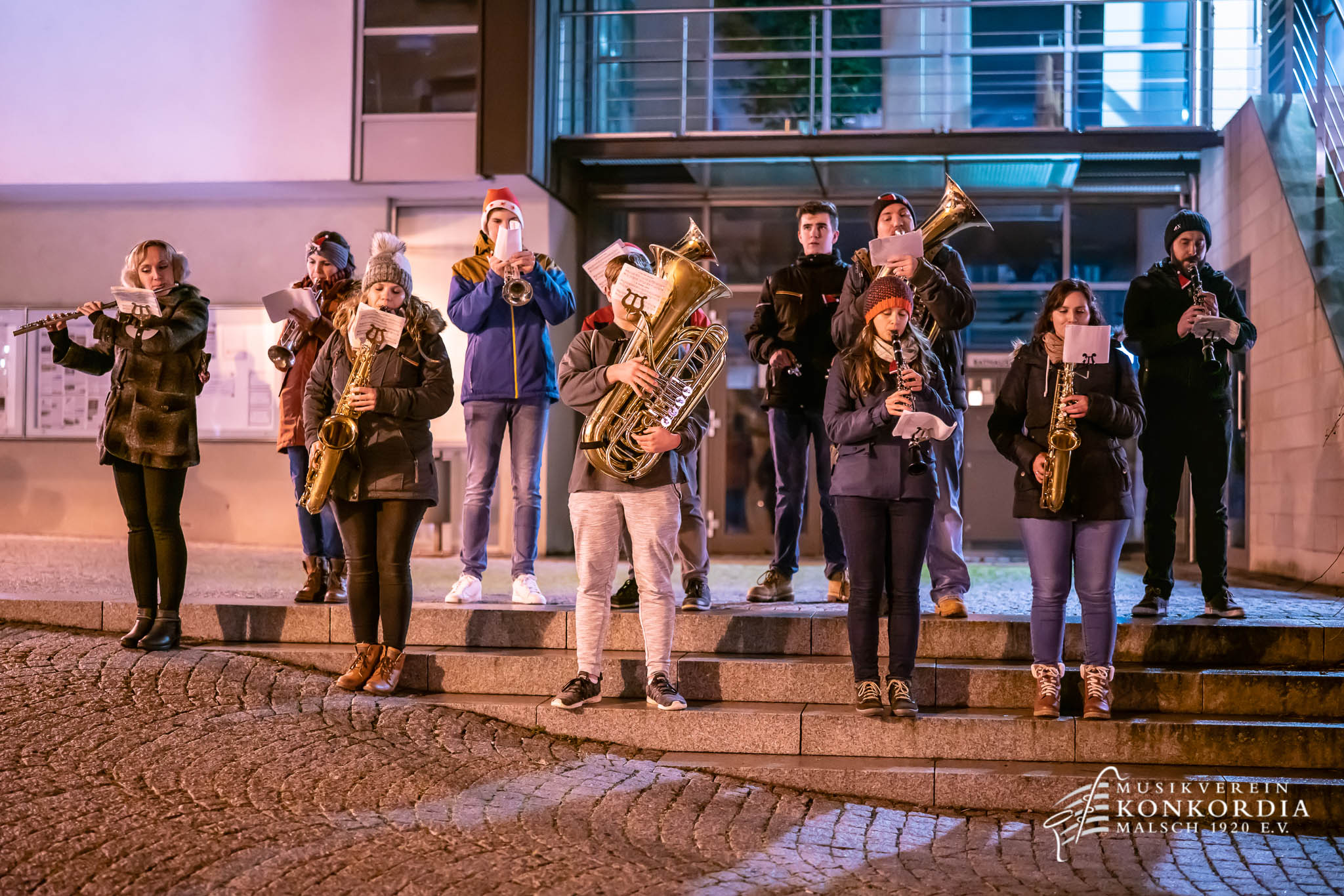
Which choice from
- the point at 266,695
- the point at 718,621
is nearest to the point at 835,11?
the point at 718,621

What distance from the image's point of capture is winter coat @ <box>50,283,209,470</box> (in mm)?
5785

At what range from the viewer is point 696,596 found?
6.21 metres

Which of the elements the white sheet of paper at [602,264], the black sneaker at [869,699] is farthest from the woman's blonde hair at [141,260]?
the black sneaker at [869,699]

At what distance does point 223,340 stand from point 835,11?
22.2 ft

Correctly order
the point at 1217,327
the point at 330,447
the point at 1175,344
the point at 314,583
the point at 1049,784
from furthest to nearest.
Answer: the point at 314,583
the point at 1175,344
the point at 1217,327
the point at 330,447
the point at 1049,784

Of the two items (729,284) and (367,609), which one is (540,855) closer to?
(367,609)

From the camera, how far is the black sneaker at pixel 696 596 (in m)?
6.13

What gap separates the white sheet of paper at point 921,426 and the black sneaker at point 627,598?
83.8 inches

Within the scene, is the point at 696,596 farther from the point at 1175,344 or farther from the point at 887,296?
the point at 1175,344

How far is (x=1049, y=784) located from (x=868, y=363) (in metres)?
1.87

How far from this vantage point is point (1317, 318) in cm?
775

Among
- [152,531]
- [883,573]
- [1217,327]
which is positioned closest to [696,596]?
[883,573]

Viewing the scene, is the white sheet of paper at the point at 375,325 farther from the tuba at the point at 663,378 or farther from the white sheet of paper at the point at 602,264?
the tuba at the point at 663,378

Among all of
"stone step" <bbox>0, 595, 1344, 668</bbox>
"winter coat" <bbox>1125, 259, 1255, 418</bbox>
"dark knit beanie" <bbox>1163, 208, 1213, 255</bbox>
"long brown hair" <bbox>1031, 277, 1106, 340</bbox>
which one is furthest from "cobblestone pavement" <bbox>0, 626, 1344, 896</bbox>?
"dark knit beanie" <bbox>1163, 208, 1213, 255</bbox>
